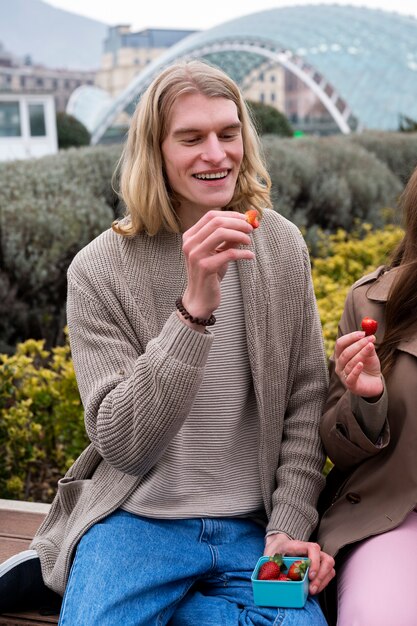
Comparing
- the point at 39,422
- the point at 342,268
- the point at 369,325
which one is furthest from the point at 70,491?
the point at 342,268

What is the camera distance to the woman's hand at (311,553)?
2045 mm

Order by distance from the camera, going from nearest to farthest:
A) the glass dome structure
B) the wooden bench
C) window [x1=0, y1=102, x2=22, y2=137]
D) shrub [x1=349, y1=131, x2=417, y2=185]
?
1. the wooden bench
2. shrub [x1=349, y1=131, x2=417, y2=185]
3. window [x1=0, y1=102, x2=22, y2=137]
4. the glass dome structure

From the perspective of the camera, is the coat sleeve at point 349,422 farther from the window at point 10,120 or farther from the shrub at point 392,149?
the window at point 10,120

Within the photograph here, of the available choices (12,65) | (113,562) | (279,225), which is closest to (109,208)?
(279,225)

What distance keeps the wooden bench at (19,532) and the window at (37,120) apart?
30.4 meters

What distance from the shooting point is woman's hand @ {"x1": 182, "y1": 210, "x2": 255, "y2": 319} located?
1.84m

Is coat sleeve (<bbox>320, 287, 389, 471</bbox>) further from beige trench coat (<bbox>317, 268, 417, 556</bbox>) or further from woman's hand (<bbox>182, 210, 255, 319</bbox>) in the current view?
woman's hand (<bbox>182, 210, 255, 319</bbox>)

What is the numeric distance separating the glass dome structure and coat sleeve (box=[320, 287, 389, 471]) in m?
34.0

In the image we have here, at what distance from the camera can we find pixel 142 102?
220 cm

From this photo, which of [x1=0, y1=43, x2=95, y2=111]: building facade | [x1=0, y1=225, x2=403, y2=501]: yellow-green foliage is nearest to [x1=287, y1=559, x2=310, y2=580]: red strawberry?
[x1=0, y1=225, x2=403, y2=501]: yellow-green foliage

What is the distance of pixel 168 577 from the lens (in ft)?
6.65

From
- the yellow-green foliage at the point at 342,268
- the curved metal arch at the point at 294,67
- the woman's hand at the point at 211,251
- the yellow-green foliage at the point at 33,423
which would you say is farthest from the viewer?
the curved metal arch at the point at 294,67

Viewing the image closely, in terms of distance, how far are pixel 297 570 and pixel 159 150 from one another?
40.7 inches

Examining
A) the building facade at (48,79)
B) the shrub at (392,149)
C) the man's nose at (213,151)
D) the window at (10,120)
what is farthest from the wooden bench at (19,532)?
the building facade at (48,79)
